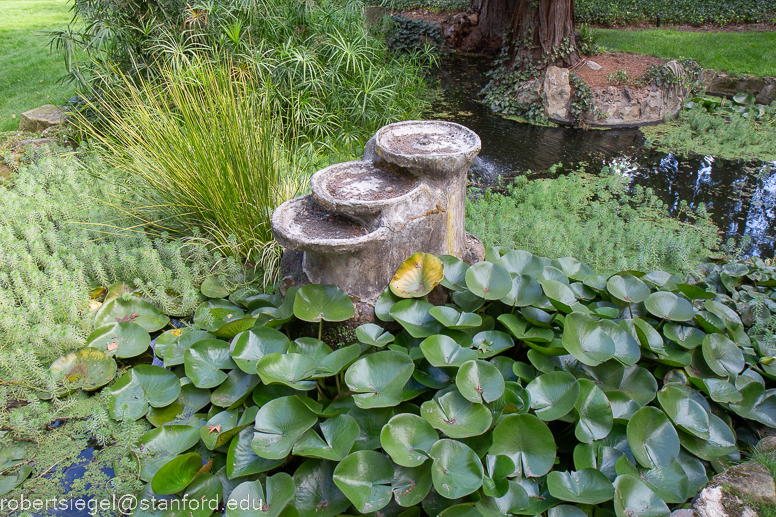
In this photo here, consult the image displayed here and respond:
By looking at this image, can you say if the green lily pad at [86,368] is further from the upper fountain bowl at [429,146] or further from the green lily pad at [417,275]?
the upper fountain bowl at [429,146]

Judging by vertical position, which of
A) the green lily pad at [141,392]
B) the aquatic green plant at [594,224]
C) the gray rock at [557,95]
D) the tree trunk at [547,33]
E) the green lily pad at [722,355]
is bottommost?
the aquatic green plant at [594,224]

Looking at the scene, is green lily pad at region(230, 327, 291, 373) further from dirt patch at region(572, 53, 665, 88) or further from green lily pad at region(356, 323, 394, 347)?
dirt patch at region(572, 53, 665, 88)

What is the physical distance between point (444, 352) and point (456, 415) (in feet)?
0.79

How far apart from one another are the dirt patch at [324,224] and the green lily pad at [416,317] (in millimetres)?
352

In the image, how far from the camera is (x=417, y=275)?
1.99 meters

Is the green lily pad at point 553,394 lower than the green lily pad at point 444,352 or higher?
lower

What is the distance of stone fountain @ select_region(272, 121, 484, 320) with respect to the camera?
193 centimetres

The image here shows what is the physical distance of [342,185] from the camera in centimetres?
218

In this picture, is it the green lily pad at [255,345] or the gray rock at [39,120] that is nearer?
the green lily pad at [255,345]

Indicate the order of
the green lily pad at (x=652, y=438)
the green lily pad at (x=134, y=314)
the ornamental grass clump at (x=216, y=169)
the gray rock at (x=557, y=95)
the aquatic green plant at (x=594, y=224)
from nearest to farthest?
the green lily pad at (x=652, y=438)
the green lily pad at (x=134, y=314)
the ornamental grass clump at (x=216, y=169)
the aquatic green plant at (x=594, y=224)
the gray rock at (x=557, y=95)

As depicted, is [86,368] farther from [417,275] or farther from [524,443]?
Answer: [524,443]

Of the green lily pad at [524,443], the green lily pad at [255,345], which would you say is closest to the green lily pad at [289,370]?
the green lily pad at [255,345]

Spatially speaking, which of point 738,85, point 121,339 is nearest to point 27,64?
point 121,339

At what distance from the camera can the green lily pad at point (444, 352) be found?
1.65 metres
